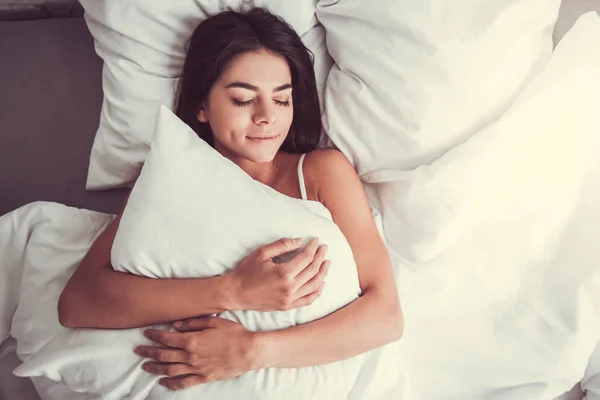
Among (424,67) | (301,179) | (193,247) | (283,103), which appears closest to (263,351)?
(193,247)

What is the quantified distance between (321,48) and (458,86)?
13.6 inches

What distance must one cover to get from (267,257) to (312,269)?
0.09 meters

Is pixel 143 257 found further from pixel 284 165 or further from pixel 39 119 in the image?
pixel 39 119

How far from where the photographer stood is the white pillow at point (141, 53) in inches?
42.3

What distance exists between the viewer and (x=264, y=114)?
0.96 m

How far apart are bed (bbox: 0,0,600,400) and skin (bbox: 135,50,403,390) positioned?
1.29 feet

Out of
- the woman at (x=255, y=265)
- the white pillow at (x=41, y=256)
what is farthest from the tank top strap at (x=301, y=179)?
the white pillow at (x=41, y=256)

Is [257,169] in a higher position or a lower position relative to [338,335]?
higher

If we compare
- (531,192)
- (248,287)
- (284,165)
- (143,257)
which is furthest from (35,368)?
(531,192)

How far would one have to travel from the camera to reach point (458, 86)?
3.22 ft

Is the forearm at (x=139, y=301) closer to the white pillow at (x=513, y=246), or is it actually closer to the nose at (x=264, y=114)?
the nose at (x=264, y=114)

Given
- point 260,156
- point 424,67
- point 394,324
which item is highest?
point 424,67

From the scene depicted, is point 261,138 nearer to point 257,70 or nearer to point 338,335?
point 257,70

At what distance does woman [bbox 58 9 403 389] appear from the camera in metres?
0.88
